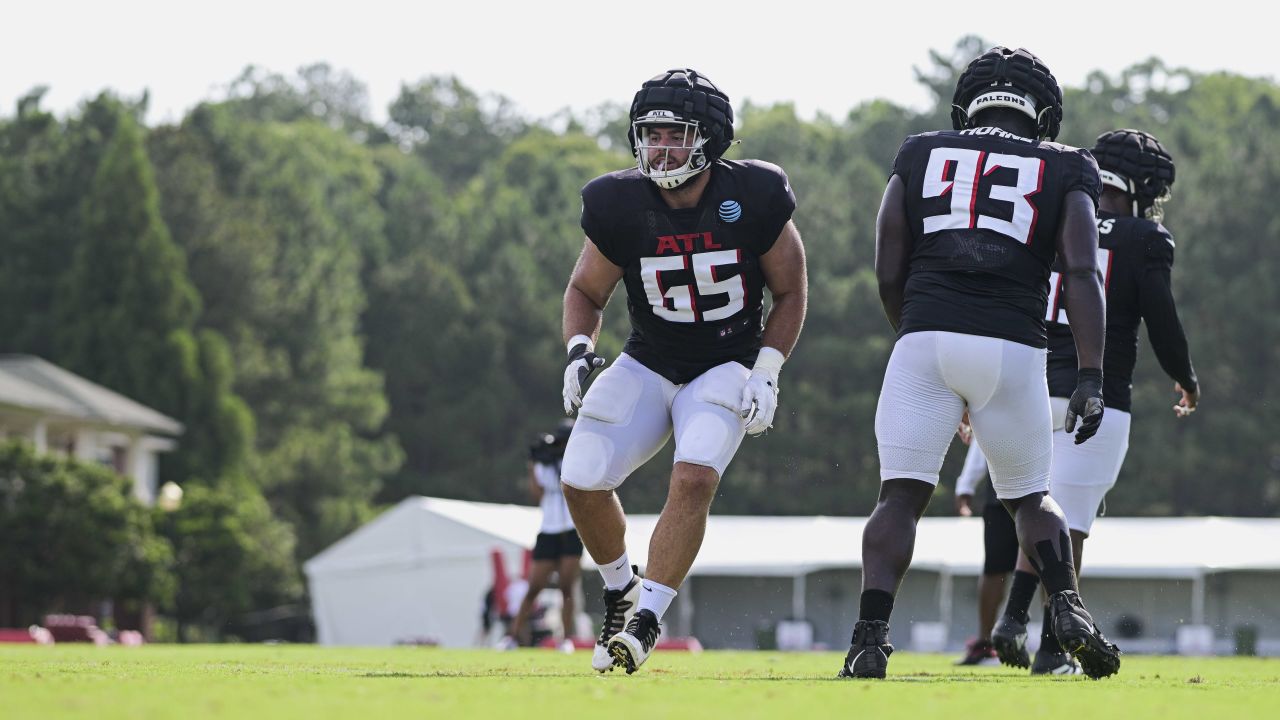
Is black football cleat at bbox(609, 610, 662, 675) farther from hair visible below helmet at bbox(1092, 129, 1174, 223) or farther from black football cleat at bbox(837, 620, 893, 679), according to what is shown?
hair visible below helmet at bbox(1092, 129, 1174, 223)

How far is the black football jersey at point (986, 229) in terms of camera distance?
659 cm

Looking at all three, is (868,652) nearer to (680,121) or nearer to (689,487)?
(689,487)

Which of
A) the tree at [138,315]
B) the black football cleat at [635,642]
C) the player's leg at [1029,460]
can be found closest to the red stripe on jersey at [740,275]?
the player's leg at [1029,460]

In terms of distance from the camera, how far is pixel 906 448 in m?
6.58

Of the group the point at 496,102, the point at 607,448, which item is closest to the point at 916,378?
the point at 607,448

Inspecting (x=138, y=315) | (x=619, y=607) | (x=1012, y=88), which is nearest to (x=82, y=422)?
(x=138, y=315)

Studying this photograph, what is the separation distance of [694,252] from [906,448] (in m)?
1.15

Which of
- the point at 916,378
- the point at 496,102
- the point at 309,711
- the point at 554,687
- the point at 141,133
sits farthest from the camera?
the point at 496,102

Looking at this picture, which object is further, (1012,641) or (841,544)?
(841,544)

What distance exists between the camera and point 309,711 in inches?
169

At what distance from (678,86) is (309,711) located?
348cm

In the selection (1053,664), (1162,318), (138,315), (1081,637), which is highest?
(138,315)

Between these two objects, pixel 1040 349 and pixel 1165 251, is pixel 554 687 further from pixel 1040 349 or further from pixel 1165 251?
pixel 1165 251

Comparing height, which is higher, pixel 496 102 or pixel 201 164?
pixel 496 102
